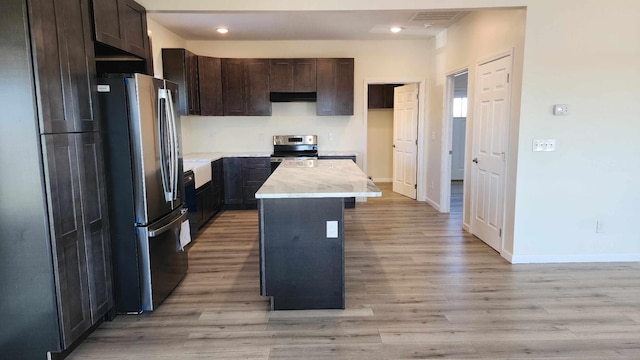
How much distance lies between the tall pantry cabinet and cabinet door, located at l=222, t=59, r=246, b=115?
3824 mm

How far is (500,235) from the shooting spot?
4090 mm

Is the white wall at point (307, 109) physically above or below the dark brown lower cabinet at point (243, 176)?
above

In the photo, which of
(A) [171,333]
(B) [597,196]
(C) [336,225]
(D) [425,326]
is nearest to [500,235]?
(B) [597,196]

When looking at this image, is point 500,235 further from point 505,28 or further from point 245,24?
point 245,24

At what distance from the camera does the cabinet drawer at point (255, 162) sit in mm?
6199

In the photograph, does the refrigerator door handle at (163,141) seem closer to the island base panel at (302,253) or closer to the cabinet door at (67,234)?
the cabinet door at (67,234)

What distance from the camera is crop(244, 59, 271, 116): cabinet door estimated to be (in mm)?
6254

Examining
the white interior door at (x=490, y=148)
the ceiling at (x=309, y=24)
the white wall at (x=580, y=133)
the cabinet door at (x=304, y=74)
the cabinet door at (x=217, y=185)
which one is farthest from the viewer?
the cabinet door at (x=304, y=74)

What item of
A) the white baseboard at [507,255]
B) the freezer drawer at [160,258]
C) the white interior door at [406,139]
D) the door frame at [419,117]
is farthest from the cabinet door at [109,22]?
the white interior door at [406,139]

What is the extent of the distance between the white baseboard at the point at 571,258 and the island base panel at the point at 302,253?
6.76 feet

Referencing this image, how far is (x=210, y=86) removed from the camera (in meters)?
6.19

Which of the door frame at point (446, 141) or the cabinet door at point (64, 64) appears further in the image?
the door frame at point (446, 141)

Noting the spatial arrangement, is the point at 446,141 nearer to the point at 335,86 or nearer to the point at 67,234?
the point at 335,86

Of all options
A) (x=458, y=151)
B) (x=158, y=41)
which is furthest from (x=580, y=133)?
(x=458, y=151)
